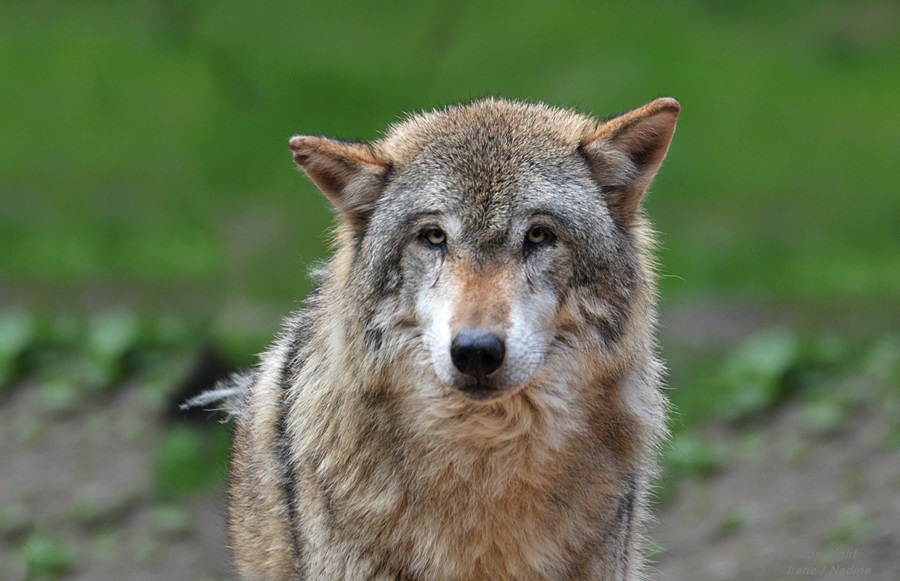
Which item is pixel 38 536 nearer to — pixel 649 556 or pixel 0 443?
pixel 0 443

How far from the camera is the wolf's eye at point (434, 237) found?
433cm

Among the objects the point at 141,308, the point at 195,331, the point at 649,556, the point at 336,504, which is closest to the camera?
Answer: the point at 336,504

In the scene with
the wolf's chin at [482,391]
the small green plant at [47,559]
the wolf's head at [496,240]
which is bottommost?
the small green plant at [47,559]

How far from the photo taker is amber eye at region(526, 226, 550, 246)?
170 inches

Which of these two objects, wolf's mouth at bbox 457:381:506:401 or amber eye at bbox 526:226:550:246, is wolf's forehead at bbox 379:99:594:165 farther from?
wolf's mouth at bbox 457:381:506:401

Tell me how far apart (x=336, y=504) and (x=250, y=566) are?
0.89m

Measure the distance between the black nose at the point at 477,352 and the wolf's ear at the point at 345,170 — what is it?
927 millimetres

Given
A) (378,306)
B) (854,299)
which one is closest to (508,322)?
(378,306)

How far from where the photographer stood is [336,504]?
14.4 feet

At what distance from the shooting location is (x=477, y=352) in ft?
12.8

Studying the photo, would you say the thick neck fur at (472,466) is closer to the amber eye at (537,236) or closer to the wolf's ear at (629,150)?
the amber eye at (537,236)

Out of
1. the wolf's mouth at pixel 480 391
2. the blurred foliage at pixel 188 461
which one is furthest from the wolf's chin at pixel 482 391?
the blurred foliage at pixel 188 461

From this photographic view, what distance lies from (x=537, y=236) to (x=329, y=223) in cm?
698

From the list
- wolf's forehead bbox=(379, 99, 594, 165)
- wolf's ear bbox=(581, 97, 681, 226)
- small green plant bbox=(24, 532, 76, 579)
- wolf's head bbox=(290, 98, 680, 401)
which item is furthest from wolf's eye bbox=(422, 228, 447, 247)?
small green plant bbox=(24, 532, 76, 579)
